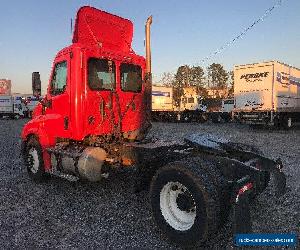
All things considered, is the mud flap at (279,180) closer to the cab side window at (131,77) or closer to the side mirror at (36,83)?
the cab side window at (131,77)

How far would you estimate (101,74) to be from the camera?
6516 millimetres

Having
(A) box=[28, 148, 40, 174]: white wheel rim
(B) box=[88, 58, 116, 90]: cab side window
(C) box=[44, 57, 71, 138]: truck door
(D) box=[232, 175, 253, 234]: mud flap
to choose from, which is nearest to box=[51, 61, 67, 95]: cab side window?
(C) box=[44, 57, 71, 138]: truck door

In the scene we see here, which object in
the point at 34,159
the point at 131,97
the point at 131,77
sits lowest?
the point at 34,159

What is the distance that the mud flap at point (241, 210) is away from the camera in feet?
12.2

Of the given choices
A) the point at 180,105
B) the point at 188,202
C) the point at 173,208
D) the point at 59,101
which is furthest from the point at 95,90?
the point at 180,105

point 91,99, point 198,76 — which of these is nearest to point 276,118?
point 91,99

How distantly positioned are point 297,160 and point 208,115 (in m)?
26.4

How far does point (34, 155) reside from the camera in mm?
7277

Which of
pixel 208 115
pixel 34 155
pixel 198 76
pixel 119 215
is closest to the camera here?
pixel 119 215

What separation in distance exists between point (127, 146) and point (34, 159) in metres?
2.62

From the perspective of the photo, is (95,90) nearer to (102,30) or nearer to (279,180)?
(102,30)

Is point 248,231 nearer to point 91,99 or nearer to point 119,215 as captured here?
point 119,215

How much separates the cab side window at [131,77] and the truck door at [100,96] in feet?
0.85

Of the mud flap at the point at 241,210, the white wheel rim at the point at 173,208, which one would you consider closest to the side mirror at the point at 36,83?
the white wheel rim at the point at 173,208
